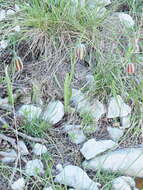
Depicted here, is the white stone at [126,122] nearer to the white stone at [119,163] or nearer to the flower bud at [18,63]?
the white stone at [119,163]

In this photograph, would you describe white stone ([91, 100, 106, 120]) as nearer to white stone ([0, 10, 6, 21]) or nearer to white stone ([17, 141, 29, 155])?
white stone ([17, 141, 29, 155])

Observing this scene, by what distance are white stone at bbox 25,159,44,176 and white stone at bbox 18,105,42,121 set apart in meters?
0.17

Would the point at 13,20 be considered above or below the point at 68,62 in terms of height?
above

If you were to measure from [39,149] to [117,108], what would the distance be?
0.34 metres

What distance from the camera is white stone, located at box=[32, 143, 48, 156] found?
172 centimetres

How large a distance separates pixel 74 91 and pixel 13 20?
1.34 feet

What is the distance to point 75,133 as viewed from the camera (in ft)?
5.92

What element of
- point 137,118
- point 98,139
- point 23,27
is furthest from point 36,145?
point 23,27

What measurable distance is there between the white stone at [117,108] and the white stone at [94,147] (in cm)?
13

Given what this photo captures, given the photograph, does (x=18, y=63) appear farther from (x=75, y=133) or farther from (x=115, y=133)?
(x=115, y=133)

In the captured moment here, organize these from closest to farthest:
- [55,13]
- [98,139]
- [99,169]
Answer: [99,169], [98,139], [55,13]

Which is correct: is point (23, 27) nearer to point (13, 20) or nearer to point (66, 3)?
point (13, 20)

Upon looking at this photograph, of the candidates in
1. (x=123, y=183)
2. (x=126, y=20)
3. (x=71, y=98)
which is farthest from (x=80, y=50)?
(x=123, y=183)

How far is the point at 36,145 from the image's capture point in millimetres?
1731
